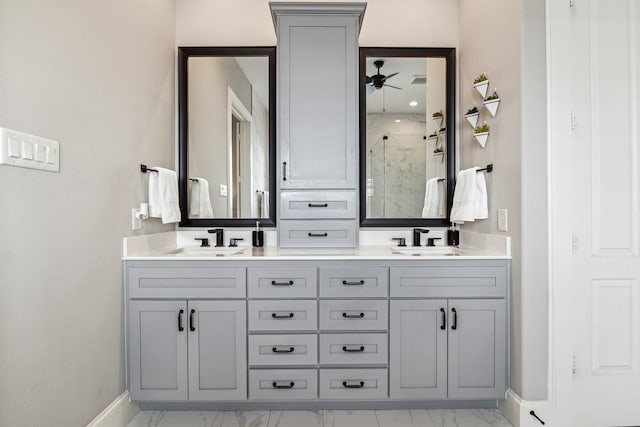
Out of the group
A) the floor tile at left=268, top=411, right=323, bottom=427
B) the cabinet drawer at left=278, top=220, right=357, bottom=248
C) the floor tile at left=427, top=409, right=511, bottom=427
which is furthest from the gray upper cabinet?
the floor tile at left=427, top=409, right=511, bottom=427

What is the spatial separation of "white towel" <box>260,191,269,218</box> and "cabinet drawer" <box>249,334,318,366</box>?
93 centimetres

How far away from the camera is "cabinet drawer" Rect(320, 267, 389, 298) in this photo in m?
2.05

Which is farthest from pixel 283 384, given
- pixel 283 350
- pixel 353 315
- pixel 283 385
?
pixel 353 315

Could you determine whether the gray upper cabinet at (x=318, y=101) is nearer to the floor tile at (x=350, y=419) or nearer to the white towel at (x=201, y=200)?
the white towel at (x=201, y=200)

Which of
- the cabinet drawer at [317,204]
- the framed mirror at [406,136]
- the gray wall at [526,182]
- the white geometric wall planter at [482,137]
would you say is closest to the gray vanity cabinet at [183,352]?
the cabinet drawer at [317,204]

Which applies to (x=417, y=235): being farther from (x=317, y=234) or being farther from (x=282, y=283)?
(x=282, y=283)

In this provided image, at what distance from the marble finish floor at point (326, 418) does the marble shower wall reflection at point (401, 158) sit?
1269 millimetres

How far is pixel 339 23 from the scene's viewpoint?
2.38 m

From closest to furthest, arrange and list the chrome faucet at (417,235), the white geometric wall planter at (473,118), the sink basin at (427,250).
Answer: the white geometric wall planter at (473,118) → the sink basin at (427,250) → the chrome faucet at (417,235)

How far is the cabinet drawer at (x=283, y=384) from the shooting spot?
6.69 feet

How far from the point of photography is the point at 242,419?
2023 mm

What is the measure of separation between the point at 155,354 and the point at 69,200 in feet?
3.11

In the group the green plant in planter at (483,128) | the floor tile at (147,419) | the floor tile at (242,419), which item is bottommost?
the floor tile at (147,419)

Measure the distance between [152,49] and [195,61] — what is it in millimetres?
400
